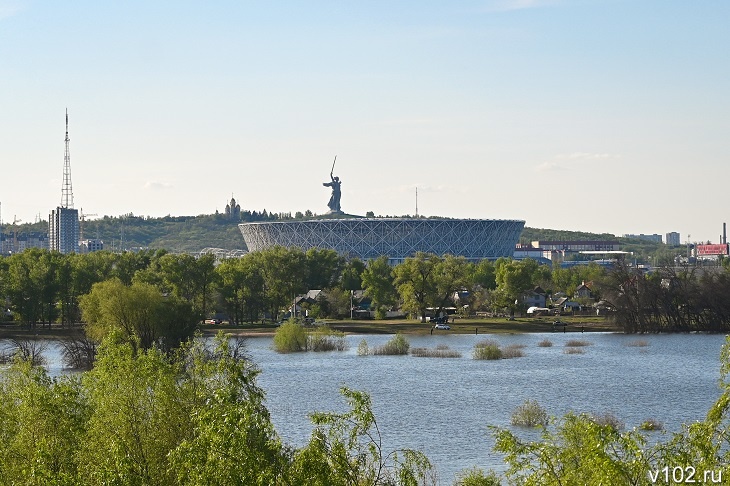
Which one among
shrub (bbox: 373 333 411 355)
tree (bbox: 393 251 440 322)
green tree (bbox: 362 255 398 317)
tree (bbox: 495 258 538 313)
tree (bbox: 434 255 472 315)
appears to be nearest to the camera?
shrub (bbox: 373 333 411 355)

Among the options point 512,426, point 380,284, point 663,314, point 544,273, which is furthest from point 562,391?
point 544,273

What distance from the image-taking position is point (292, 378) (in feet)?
163

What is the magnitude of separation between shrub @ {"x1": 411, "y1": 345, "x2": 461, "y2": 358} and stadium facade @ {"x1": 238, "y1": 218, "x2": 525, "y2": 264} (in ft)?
313

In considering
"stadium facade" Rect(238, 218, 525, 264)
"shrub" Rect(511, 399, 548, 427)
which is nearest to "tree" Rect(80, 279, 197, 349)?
"shrub" Rect(511, 399, 548, 427)

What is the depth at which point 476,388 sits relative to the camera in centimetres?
4591

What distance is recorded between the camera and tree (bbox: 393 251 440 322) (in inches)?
3349

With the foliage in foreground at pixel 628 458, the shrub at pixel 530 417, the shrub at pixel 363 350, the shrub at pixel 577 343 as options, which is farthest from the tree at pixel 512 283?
the foliage in foreground at pixel 628 458

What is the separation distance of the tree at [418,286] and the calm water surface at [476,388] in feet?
56.1

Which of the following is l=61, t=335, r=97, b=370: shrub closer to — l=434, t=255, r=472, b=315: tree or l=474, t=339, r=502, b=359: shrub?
l=474, t=339, r=502, b=359: shrub

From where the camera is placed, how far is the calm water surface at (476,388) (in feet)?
115

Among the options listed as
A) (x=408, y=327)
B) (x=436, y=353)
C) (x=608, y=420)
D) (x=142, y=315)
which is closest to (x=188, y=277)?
(x=408, y=327)

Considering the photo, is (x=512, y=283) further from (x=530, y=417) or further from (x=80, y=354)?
(x=530, y=417)

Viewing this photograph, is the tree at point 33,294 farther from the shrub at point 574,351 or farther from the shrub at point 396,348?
the shrub at point 574,351

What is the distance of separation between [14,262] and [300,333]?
34.1 metres
